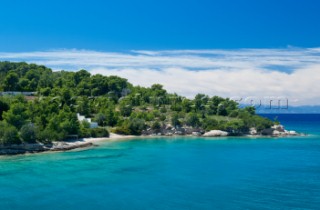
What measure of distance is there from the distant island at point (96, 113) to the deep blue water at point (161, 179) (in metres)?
6.36

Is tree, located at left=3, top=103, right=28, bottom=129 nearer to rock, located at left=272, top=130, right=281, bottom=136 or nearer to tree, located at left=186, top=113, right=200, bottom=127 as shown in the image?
tree, located at left=186, top=113, right=200, bottom=127

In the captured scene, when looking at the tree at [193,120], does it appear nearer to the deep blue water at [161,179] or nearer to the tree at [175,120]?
the tree at [175,120]

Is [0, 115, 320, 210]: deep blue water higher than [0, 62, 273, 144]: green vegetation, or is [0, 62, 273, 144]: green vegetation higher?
[0, 62, 273, 144]: green vegetation

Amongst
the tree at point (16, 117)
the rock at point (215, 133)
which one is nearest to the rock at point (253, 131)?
the rock at point (215, 133)

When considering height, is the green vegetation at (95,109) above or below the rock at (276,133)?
above

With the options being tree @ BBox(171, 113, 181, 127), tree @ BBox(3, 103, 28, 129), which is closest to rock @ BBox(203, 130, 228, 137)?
tree @ BBox(171, 113, 181, 127)

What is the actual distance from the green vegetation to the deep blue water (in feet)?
25.7

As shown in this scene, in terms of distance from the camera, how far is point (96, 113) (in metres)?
79.1

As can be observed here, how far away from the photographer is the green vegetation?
52.8 metres

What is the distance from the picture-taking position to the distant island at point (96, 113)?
167 ft

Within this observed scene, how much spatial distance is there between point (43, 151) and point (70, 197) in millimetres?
23355

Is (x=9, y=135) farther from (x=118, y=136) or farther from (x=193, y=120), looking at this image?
(x=193, y=120)

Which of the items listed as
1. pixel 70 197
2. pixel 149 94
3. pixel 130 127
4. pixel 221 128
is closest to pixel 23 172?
pixel 70 197

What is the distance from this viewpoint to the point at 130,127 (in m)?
71.2
